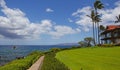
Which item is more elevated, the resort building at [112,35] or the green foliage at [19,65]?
the resort building at [112,35]

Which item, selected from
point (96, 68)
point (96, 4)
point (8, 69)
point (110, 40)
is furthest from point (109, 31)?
point (8, 69)

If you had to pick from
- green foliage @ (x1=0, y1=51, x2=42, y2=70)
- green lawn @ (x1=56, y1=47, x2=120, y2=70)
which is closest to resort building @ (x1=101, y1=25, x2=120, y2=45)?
green lawn @ (x1=56, y1=47, x2=120, y2=70)

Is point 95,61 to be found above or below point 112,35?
below

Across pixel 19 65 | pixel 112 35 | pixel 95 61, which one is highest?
pixel 112 35

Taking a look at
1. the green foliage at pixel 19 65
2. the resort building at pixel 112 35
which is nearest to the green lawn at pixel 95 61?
the green foliage at pixel 19 65

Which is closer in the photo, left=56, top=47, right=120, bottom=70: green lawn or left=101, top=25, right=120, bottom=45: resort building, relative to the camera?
left=56, top=47, right=120, bottom=70: green lawn

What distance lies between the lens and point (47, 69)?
25.7m

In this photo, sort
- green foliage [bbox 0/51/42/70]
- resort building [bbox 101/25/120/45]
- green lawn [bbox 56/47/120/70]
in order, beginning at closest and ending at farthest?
green foliage [bbox 0/51/42/70], green lawn [bbox 56/47/120/70], resort building [bbox 101/25/120/45]

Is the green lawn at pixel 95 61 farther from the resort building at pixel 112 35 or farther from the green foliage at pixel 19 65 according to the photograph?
the resort building at pixel 112 35

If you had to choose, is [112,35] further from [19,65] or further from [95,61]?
[19,65]

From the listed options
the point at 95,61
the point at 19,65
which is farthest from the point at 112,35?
the point at 19,65

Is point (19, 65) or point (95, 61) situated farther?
point (95, 61)

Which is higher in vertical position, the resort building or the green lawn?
the resort building

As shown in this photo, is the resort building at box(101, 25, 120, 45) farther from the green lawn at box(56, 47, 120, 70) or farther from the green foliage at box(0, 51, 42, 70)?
the green foliage at box(0, 51, 42, 70)
